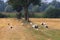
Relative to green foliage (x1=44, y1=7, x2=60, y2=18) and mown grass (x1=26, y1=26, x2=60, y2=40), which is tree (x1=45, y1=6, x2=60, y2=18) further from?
mown grass (x1=26, y1=26, x2=60, y2=40)

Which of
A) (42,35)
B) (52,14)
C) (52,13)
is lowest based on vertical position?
(52,14)

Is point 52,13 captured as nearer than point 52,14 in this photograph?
Yes

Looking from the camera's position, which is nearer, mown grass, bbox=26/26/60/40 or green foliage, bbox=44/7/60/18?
mown grass, bbox=26/26/60/40

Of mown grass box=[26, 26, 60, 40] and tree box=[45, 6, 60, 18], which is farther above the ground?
mown grass box=[26, 26, 60, 40]

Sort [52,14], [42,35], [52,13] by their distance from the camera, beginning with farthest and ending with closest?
[52,14] < [52,13] < [42,35]

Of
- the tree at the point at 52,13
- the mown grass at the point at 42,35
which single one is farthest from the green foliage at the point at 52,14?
the mown grass at the point at 42,35

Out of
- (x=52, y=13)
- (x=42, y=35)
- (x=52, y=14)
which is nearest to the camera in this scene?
(x=42, y=35)

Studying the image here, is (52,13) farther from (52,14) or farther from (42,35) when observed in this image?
(42,35)

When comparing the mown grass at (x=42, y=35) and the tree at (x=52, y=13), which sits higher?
the mown grass at (x=42, y=35)

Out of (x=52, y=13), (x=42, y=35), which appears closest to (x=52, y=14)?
(x=52, y=13)

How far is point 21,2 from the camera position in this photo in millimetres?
27953

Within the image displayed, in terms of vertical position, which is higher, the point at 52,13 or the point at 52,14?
the point at 52,13

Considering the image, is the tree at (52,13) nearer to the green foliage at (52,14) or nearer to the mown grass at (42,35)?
the green foliage at (52,14)

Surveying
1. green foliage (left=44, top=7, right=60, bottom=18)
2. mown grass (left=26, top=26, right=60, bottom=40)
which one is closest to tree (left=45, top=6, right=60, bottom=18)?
green foliage (left=44, top=7, right=60, bottom=18)
